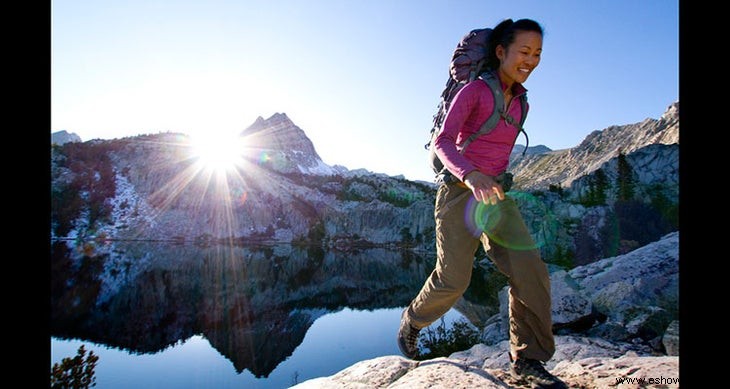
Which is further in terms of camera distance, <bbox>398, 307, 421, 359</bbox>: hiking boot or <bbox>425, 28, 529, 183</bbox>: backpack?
<bbox>398, 307, 421, 359</bbox>: hiking boot

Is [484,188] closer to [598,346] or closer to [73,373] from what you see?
[598,346]

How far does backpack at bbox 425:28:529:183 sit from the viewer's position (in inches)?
124

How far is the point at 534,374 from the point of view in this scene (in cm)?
314

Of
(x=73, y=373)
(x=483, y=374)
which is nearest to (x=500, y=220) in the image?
(x=483, y=374)

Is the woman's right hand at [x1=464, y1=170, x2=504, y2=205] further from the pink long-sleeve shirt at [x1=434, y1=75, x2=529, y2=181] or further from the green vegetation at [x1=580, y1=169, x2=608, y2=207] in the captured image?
the green vegetation at [x1=580, y1=169, x2=608, y2=207]

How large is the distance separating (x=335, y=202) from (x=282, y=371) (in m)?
99.4

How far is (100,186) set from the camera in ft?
330

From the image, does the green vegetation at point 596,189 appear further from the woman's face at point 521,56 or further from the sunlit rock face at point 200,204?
the woman's face at point 521,56

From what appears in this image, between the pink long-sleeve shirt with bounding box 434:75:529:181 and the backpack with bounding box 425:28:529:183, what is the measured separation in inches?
2.2

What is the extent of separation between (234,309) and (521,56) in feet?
73.7

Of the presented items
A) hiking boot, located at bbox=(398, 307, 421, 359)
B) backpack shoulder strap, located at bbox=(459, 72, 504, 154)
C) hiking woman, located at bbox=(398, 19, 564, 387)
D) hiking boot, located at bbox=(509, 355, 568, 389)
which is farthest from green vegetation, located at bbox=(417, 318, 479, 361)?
backpack shoulder strap, located at bbox=(459, 72, 504, 154)

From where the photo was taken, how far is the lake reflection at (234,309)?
15.9 metres
